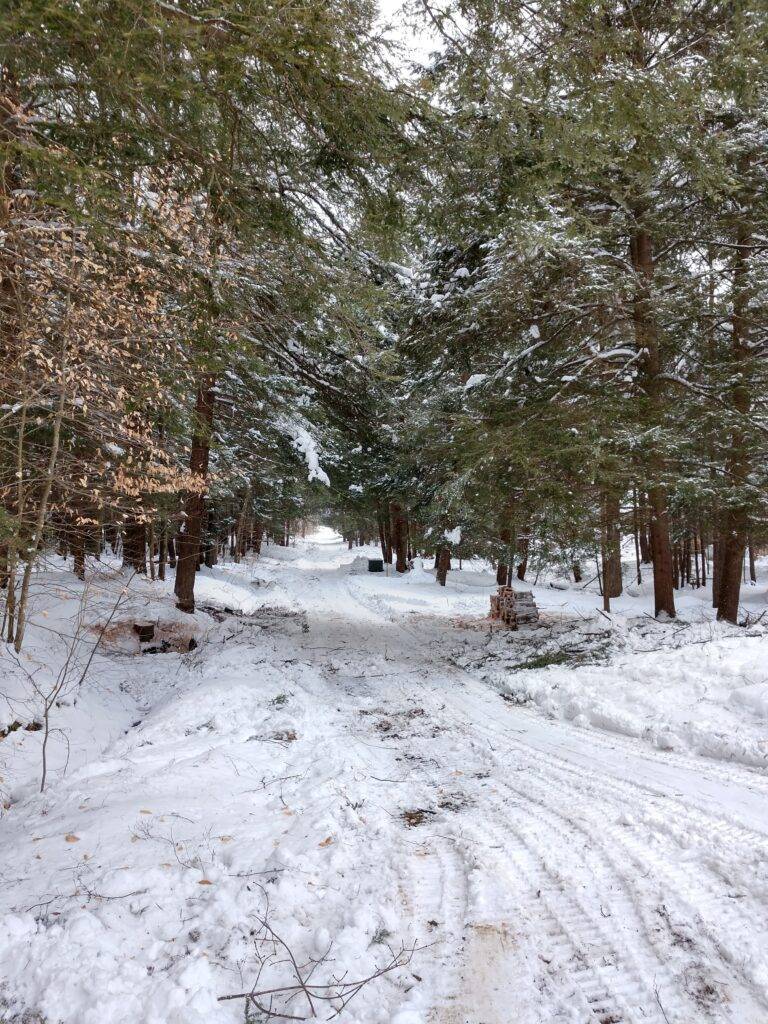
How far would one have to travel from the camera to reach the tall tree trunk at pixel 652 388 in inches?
345

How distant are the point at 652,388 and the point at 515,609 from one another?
235 inches

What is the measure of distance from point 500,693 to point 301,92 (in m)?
7.14

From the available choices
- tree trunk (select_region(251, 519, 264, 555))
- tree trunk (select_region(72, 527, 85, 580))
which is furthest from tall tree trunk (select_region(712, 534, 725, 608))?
tree trunk (select_region(251, 519, 264, 555))

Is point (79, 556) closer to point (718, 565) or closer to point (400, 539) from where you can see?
point (718, 565)

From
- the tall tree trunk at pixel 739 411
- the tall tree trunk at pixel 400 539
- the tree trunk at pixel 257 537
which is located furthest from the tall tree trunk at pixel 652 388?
the tree trunk at pixel 257 537

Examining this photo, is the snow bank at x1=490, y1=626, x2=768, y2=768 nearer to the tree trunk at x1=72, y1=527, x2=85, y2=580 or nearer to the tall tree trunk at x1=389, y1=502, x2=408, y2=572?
the tree trunk at x1=72, y1=527, x2=85, y2=580

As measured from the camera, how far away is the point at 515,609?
1345cm

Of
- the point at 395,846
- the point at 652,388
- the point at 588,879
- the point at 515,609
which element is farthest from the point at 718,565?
the point at 395,846

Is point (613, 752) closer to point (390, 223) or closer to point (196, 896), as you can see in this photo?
point (196, 896)

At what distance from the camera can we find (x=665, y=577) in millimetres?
10930

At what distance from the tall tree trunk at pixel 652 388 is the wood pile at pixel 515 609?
10.3 ft

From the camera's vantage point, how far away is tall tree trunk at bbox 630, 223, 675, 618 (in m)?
8.77

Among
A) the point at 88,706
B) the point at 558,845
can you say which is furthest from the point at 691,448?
the point at 88,706

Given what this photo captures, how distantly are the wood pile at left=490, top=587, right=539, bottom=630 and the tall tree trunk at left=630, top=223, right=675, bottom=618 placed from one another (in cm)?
315
